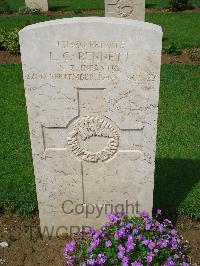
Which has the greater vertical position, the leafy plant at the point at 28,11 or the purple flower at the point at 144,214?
the leafy plant at the point at 28,11

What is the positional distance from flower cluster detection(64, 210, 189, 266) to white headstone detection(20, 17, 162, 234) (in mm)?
378

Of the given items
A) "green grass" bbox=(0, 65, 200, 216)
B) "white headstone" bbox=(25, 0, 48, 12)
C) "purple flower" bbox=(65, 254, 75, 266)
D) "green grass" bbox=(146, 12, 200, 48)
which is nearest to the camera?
"purple flower" bbox=(65, 254, 75, 266)

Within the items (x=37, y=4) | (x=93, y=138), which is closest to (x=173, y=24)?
(x=37, y=4)

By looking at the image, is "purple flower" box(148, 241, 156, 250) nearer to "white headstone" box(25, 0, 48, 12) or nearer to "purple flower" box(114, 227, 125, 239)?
"purple flower" box(114, 227, 125, 239)

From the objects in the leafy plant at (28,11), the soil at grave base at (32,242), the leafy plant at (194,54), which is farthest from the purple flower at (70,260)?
the leafy plant at (28,11)

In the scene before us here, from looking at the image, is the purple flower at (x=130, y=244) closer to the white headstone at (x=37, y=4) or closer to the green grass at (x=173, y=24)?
the green grass at (x=173, y=24)

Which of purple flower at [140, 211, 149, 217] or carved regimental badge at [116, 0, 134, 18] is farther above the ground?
carved regimental badge at [116, 0, 134, 18]

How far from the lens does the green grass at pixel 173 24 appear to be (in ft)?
39.4

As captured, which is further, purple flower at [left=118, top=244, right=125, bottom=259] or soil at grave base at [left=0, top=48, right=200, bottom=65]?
soil at grave base at [left=0, top=48, right=200, bottom=65]

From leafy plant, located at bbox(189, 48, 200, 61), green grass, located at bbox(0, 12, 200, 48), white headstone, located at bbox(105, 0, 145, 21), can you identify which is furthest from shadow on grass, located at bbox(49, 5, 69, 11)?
leafy plant, located at bbox(189, 48, 200, 61)

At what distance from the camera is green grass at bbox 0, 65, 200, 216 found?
4.50m

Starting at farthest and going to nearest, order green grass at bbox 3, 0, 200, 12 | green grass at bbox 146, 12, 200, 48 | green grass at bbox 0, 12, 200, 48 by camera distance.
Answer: green grass at bbox 3, 0, 200, 12
green grass at bbox 0, 12, 200, 48
green grass at bbox 146, 12, 200, 48

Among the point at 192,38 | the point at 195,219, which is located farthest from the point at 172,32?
the point at 195,219

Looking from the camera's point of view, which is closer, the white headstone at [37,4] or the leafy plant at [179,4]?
the leafy plant at [179,4]
